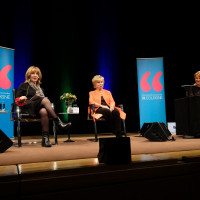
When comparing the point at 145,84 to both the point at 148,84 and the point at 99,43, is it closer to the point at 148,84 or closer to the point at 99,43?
the point at 148,84

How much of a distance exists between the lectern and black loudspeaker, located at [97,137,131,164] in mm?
2451

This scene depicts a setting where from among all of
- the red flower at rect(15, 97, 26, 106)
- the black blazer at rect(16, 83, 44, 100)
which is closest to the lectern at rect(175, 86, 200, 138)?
the black blazer at rect(16, 83, 44, 100)

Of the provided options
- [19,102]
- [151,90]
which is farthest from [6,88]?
[151,90]

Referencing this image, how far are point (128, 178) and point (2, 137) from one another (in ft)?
4.97

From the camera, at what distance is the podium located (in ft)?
11.9

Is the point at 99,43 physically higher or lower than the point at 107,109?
higher

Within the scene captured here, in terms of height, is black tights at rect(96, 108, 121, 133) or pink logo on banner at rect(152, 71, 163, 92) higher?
pink logo on banner at rect(152, 71, 163, 92)

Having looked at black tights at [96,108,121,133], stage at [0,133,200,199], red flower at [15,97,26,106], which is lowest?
stage at [0,133,200,199]

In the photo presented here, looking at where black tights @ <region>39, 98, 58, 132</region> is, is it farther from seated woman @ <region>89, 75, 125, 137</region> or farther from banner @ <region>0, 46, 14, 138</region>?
banner @ <region>0, 46, 14, 138</region>

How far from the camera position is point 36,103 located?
3096mm

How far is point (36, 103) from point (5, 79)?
164 cm

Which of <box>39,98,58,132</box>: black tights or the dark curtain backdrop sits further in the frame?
the dark curtain backdrop

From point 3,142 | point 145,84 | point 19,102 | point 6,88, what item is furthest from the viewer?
point 145,84

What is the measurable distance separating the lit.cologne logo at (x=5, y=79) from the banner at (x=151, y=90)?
3.05 meters
